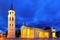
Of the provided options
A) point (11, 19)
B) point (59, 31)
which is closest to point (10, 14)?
point (11, 19)

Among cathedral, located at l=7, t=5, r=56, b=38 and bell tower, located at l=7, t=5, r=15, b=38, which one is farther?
bell tower, located at l=7, t=5, r=15, b=38

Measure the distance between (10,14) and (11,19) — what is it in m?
1.39

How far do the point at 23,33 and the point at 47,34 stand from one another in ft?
33.3

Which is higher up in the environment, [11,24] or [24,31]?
[11,24]

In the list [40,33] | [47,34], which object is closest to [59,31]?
[47,34]

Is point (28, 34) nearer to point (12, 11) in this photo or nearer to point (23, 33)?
point (23, 33)

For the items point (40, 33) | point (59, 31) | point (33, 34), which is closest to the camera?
point (33, 34)

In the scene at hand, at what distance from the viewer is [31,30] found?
152 feet

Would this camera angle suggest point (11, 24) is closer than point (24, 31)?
No

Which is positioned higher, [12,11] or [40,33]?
[12,11]

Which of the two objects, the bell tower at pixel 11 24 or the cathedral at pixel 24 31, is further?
the bell tower at pixel 11 24

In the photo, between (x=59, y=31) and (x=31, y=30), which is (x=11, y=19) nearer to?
(x=31, y=30)

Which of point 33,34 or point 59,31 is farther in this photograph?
point 59,31

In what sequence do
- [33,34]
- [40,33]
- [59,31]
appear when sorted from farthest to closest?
[59,31] → [40,33] → [33,34]
